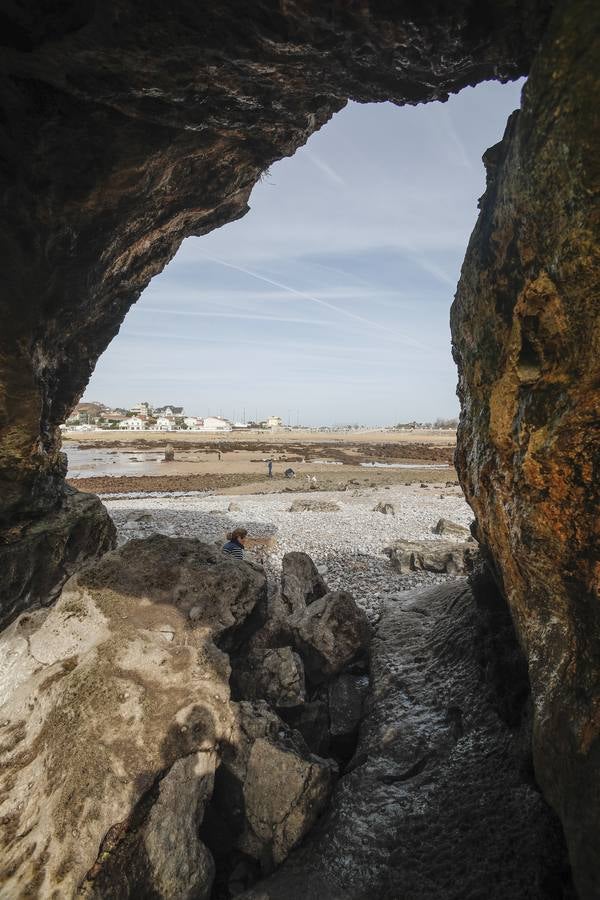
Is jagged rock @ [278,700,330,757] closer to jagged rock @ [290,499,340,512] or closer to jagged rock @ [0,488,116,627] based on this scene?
jagged rock @ [0,488,116,627]

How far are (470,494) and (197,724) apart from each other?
4.87m

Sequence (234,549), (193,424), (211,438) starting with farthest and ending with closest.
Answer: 1. (193,424)
2. (211,438)
3. (234,549)

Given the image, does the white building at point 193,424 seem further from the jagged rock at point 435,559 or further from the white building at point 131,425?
→ the jagged rock at point 435,559

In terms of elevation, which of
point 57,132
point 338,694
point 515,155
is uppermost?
point 57,132

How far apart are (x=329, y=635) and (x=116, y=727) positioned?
3.61m

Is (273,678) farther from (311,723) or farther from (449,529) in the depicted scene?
(449,529)


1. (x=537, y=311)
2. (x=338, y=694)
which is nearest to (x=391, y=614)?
(x=338, y=694)

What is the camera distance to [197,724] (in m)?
5.08

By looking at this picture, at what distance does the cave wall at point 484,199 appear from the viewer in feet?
11.0

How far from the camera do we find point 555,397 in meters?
3.73

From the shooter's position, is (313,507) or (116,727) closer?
(116,727)

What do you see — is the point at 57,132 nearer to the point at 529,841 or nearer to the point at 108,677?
the point at 108,677

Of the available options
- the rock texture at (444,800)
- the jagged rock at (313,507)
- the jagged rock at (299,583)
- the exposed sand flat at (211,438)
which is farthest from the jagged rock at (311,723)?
the exposed sand flat at (211,438)

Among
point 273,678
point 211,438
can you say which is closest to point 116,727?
point 273,678
